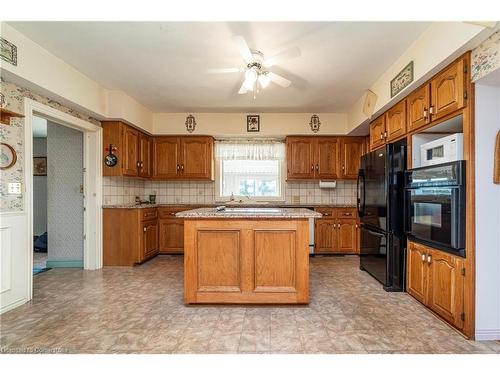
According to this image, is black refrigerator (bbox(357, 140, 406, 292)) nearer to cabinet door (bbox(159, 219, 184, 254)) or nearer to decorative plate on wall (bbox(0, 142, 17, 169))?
cabinet door (bbox(159, 219, 184, 254))

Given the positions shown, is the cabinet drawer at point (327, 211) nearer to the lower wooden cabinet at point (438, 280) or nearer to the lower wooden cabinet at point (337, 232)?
the lower wooden cabinet at point (337, 232)

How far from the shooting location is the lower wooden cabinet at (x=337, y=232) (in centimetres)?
471

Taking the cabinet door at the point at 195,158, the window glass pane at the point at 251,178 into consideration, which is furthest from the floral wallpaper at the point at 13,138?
the window glass pane at the point at 251,178

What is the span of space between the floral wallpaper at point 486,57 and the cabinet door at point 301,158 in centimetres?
301

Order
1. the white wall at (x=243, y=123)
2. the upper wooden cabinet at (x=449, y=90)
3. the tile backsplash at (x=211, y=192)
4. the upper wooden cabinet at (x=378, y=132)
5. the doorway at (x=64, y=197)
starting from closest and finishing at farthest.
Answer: the upper wooden cabinet at (x=449, y=90) < the upper wooden cabinet at (x=378, y=132) < the doorway at (x=64, y=197) < the white wall at (x=243, y=123) < the tile backsplash at (x=211, y=192)

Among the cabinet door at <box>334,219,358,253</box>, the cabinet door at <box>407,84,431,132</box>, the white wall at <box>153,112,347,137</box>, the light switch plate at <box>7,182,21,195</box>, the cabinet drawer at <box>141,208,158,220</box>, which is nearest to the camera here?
the cabinet door at <box>407,84,431,132</box>

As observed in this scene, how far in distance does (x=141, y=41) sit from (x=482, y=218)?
10.4ft

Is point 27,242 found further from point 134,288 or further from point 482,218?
point 482,218

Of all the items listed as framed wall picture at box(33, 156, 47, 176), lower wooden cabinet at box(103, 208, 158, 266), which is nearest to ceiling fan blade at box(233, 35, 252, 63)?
lower wooden cabinet at box(103, 208, 158, 266)

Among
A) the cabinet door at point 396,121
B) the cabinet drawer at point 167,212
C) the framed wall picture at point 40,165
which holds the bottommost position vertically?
the cabinet drawer at point 167,212

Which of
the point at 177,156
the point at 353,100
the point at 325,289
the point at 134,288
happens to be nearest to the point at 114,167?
the point at 177,156

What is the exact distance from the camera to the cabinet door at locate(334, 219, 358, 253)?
4.71m

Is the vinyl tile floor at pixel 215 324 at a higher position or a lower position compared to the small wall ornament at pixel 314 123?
lower

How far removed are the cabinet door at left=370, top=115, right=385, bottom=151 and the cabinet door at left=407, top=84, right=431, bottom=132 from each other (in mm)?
631
